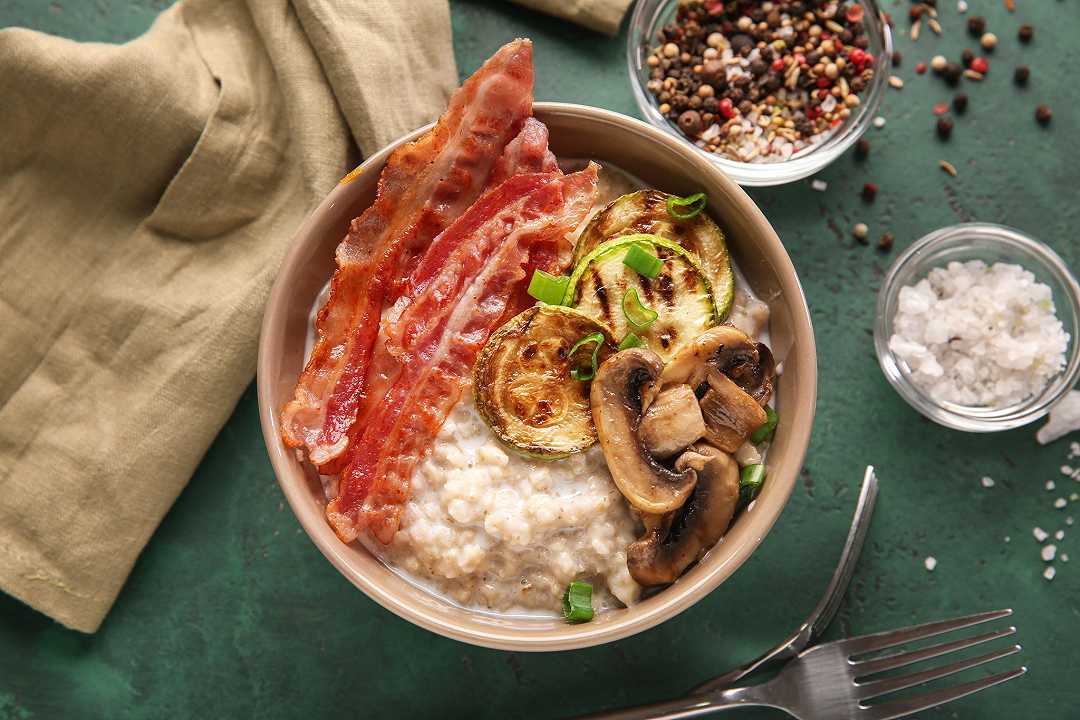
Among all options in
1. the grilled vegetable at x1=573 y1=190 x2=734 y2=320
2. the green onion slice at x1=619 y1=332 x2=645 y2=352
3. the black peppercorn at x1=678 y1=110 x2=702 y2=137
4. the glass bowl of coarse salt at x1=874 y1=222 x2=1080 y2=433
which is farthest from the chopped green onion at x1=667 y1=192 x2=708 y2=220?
the glass bowl of coarse salt at x1=874 y1=222 x2=1080 y2=433

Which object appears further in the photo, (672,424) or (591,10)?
(591,10)

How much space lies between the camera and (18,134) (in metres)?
3.09

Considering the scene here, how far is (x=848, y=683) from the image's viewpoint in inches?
116

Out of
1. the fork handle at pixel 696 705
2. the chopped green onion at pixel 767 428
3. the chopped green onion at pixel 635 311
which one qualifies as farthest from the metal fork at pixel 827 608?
the chopped green onion at pixel 635 311

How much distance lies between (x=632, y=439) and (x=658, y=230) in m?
0.62

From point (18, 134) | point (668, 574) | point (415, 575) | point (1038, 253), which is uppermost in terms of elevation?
point (18, 134)

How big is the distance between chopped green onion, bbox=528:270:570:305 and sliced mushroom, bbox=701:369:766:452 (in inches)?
18.0

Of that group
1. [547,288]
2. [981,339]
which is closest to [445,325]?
[547,288]

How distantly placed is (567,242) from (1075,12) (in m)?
2.08

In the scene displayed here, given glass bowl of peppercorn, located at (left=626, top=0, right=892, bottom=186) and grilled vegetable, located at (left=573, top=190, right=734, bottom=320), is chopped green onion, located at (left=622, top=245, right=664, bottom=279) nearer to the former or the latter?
grilled vegetable, located at (left=573, top=190, right=734, bottom=320)

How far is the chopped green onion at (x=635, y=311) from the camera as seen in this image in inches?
100

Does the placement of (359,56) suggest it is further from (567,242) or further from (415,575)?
(415,575)

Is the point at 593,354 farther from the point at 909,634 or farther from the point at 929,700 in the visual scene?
the point at 929,700

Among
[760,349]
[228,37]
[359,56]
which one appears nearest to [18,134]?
[228,37]
